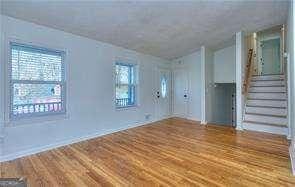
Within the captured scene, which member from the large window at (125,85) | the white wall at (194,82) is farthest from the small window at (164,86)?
the large window at (125,85)

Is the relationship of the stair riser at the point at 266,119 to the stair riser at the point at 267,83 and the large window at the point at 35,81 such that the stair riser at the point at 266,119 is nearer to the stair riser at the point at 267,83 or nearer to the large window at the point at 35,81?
the stair riser at the point at 267,83

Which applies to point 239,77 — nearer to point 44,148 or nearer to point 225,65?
point 225,65

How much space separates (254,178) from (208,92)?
425 centimetres

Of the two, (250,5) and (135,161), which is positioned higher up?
(250,5)

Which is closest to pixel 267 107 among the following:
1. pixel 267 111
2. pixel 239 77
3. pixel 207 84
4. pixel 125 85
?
pixel 267 111

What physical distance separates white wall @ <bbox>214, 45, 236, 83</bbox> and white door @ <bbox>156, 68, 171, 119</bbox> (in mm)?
1786

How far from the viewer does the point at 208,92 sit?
6.50 meters

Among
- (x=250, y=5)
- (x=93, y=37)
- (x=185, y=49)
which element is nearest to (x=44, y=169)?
(x=93, y=37)

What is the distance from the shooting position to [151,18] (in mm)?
3678

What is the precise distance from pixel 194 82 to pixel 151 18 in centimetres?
373

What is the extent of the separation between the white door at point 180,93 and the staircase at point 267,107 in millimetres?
2136

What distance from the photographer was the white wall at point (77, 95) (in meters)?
3.19

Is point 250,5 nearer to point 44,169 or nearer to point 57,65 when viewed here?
point 57,65

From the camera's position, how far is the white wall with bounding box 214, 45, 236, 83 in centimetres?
667
